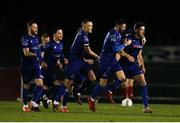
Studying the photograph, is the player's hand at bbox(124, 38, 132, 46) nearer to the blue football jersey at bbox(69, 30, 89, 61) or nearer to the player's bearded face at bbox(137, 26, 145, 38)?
the player's bearded face at bbox(137, 26, 145, 38)

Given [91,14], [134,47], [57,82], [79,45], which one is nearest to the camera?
[79,45]

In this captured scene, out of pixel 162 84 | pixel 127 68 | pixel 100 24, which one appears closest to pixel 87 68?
pixel 127 68

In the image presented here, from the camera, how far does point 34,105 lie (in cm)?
1673

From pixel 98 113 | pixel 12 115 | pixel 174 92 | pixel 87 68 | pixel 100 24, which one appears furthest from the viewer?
pixel 100 24

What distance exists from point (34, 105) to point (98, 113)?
148cm

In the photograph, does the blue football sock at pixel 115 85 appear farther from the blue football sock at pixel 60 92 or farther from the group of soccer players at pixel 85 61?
the blue football sock at pixel 60 92

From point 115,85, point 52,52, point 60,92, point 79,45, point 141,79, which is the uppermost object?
point 79,45

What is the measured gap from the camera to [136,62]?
17.4 metres

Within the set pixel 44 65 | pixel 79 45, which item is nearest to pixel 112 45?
pixel 79 45

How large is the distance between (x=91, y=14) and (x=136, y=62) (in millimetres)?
19523

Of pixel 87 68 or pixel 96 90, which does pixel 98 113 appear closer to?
pixel 96 90

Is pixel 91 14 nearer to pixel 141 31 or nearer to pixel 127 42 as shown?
pixel 127 42

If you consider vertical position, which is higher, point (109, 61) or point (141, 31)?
point (141, 31)

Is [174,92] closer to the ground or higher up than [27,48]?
closer to the ground
